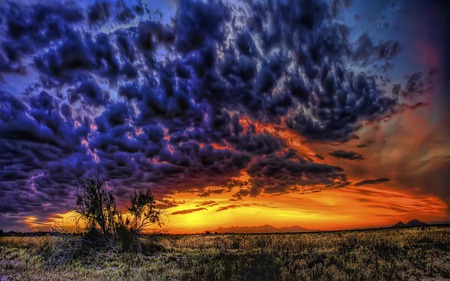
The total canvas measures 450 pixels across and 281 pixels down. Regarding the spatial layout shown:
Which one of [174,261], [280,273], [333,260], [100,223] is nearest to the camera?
[280,273]

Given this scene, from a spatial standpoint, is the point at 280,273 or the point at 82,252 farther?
the point at 82,252

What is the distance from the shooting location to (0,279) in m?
16.5

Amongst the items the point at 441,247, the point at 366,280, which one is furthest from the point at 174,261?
the point at 441,247

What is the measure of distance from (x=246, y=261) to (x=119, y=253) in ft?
36.4

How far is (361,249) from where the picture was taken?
76.1 ft

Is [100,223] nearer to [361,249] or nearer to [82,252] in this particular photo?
[82,252]

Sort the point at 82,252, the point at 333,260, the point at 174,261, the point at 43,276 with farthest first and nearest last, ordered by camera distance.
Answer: the point at 82,252 → the point at 174,261 → the point at 333,260 → the point at 43,276

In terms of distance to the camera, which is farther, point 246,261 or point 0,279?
point 246,261

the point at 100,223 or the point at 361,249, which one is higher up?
the point at 100,223

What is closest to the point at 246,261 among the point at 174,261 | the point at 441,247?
the point at 174,261

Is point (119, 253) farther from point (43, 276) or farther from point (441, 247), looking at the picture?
point (441, 247)

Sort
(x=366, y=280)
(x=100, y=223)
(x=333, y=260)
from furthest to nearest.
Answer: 1. (x=100, y=223)
2. (x=333, y=260)
3. (x=366, y=280)

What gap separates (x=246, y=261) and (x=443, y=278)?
376 inches

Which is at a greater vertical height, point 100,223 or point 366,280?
point 100,223
